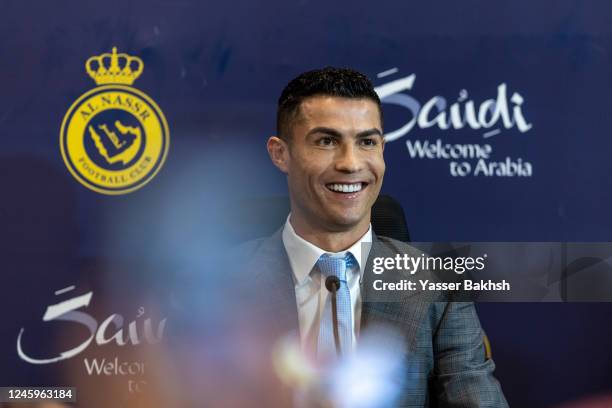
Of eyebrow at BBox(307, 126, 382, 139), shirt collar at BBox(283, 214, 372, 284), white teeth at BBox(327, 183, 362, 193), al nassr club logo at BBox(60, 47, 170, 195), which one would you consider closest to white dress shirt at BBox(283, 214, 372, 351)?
shirt collar at BBox(283, 214, 372, 284)

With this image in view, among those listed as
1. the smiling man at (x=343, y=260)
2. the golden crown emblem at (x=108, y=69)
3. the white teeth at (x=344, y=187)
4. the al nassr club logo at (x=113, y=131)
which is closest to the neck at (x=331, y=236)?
the smiling man at (x=343, y=260)

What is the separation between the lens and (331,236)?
1562mm

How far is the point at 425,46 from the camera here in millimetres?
1708

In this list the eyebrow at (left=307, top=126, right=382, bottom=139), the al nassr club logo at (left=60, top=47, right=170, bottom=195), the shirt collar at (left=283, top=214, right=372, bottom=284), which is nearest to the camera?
the eyebrow at (left=307, top=126, right=382, bottom=139)

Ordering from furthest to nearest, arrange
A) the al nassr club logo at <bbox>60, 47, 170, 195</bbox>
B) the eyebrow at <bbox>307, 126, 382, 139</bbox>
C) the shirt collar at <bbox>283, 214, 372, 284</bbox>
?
the al nassr club logo at <bbox>60, 47, 170, 195</bbox>, the shirt collar at <bbox>283, 214, 372, 284</bbox>, the eyebrow at <bbox>307, 126, 382, 139</bbox>

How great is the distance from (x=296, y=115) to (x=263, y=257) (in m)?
0.38

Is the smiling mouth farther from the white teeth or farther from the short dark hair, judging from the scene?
the short dark hair

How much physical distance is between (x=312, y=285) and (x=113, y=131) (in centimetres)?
67

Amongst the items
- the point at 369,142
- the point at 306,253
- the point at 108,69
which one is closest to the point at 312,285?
the point at 306,253

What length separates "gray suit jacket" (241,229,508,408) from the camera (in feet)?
4.88

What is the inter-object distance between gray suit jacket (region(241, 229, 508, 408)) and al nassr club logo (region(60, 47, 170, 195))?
0.40 metres

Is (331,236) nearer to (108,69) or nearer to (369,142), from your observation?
(369,142)

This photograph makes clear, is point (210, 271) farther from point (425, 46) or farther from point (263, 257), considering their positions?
point (425, 46)

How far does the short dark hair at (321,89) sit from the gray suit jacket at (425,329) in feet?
1.01
